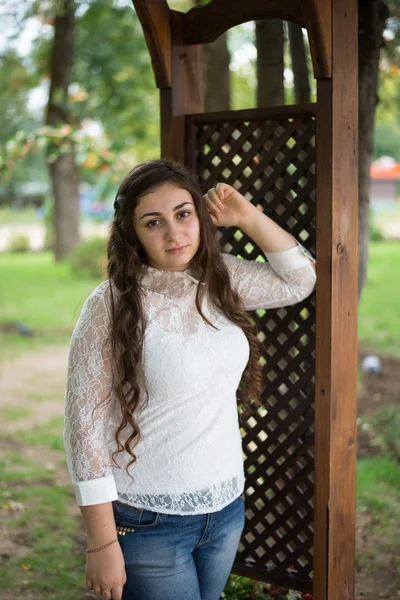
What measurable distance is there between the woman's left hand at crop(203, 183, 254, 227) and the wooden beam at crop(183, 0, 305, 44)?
2.10ft

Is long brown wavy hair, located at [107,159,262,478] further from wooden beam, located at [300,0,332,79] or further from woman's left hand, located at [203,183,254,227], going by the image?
wooden beam, located at [300,0,332,79]

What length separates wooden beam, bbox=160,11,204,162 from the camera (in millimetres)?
2945

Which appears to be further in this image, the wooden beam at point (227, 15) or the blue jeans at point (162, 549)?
the wooden beam at point (227, 15)

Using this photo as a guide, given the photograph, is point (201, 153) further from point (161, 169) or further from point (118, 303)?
point (118, 303)

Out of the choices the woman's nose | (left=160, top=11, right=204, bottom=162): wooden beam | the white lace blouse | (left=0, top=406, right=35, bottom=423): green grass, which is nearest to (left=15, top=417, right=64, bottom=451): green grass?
(left=0, top=406, right=35, bottom=423): green grass

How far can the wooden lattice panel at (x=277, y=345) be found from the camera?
2.75m

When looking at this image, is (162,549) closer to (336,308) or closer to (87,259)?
(336,308)

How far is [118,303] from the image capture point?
2.16 meters

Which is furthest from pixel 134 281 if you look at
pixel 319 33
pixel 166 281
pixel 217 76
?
pixel 217 76

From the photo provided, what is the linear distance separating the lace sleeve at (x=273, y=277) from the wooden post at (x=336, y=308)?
74mm

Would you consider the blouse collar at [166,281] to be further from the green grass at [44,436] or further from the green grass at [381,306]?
the green grass at [381,306]

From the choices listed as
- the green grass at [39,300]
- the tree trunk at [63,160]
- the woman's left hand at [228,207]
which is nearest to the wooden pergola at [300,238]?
the woman's left hand at [228,207]

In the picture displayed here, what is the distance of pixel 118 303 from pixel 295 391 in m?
0.99

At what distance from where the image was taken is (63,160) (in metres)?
16.0
